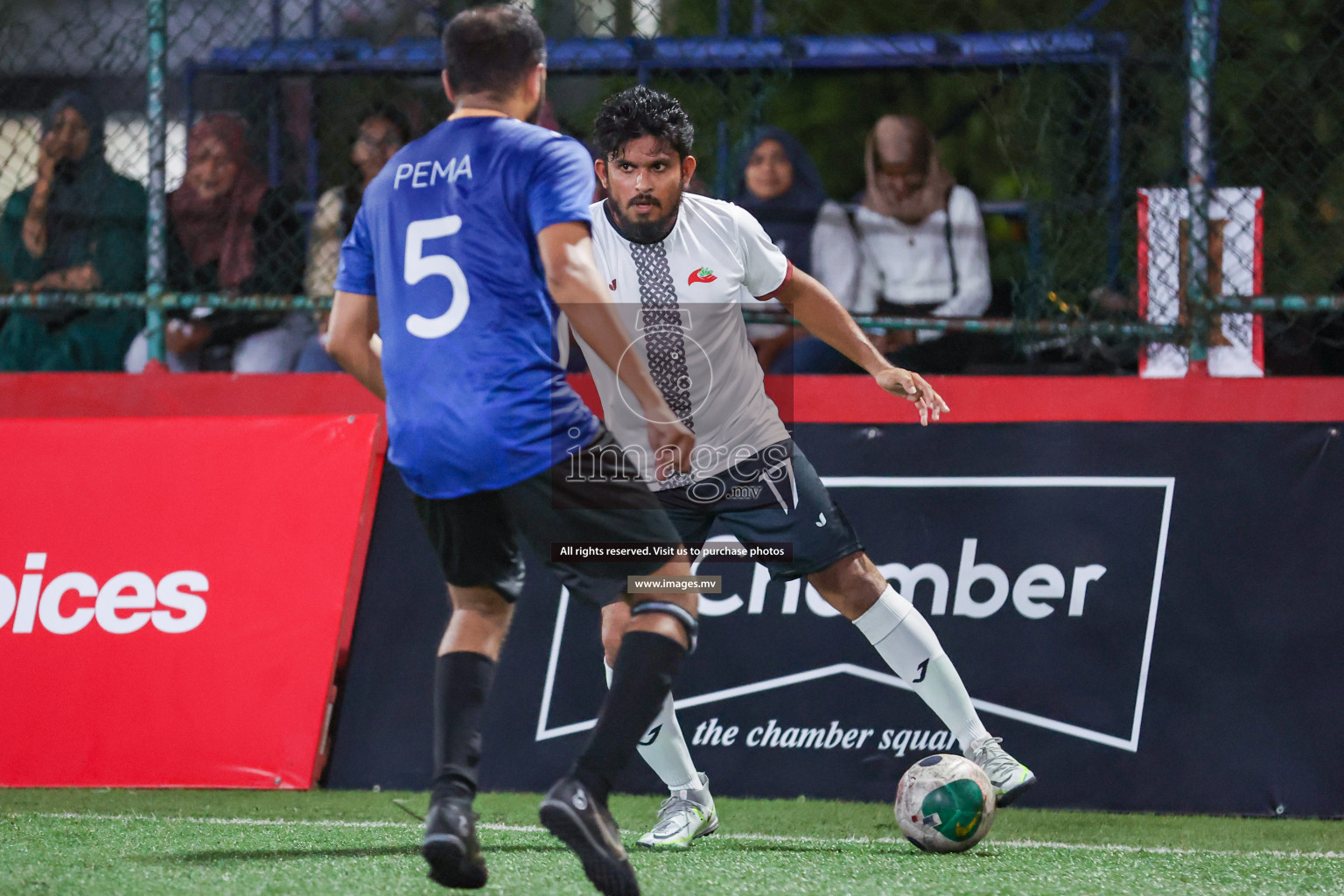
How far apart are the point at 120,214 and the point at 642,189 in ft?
10.5

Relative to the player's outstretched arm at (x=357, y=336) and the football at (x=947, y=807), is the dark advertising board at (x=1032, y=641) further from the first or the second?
the player's outstretched arm at (x=357, y=336)

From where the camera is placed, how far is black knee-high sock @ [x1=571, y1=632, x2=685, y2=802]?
3188 mm

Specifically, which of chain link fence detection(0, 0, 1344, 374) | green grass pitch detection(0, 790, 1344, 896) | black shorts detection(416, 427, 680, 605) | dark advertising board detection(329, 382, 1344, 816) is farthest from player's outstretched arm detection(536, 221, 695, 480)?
chain link fence detection(0, 0, 1344, 374)

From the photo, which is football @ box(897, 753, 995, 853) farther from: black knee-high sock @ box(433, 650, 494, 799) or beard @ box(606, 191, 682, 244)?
beard @ box(606, 191, 682, 244)

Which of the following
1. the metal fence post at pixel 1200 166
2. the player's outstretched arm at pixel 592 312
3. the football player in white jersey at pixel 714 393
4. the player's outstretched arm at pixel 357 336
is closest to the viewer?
the player's outstretched arm at pixel 592 312

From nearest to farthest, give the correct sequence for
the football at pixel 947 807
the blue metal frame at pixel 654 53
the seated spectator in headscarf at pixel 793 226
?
the football at pixel 947 807
the seated spectator in headscarf at pixel 793 226
the blue metal frame at pixel 654 53

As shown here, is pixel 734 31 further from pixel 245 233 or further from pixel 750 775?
pixel 750 775

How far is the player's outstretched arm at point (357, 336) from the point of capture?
347 cm

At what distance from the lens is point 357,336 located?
11.4 feet

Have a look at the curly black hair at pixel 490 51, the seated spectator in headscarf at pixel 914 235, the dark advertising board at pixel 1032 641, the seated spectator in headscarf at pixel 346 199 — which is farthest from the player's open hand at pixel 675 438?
the seated spectator in headscarf at pixel 346 199

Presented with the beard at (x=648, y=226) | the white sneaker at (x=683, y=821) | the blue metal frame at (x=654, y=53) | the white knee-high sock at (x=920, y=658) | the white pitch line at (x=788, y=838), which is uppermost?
the blue metal frame at (x=654, y=53)

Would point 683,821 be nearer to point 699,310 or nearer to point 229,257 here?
point 699,310

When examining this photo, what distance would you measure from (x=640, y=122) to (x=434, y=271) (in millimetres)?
1199

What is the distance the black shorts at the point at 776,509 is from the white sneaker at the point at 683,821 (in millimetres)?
717
